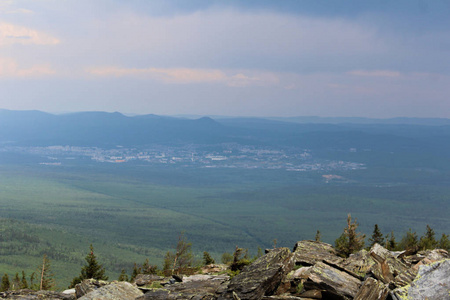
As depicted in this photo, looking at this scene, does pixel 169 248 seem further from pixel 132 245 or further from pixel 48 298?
pixel 48 298

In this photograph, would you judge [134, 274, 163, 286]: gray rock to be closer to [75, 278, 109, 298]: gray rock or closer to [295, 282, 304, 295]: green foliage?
[75, 278, 109, 298]: gray rock

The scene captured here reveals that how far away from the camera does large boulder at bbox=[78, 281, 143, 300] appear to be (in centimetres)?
2395

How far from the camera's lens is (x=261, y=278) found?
20.9m

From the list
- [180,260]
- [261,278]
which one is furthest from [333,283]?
[180,260]

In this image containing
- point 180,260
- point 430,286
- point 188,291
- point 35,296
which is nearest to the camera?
point 430,286

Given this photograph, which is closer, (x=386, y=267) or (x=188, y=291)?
(x=386, y=267)

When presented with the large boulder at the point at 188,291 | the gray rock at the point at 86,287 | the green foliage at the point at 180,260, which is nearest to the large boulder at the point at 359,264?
the large boulder at the point at 188,291

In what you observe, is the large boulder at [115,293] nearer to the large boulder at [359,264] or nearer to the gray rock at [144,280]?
the gray rock at [144,280]

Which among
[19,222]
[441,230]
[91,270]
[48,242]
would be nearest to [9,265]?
[48,242]

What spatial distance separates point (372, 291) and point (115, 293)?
49.4ft

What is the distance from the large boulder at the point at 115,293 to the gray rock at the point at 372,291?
44.4 ft

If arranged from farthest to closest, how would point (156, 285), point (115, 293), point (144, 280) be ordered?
point (144, 280) → point (156, 285) → point (115, 293)

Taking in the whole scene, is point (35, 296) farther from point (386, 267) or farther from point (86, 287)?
point (386, 267)

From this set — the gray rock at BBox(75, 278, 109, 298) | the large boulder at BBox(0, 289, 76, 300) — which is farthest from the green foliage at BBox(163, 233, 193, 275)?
the large boulder at BBox(0, 289, 76, 300)
